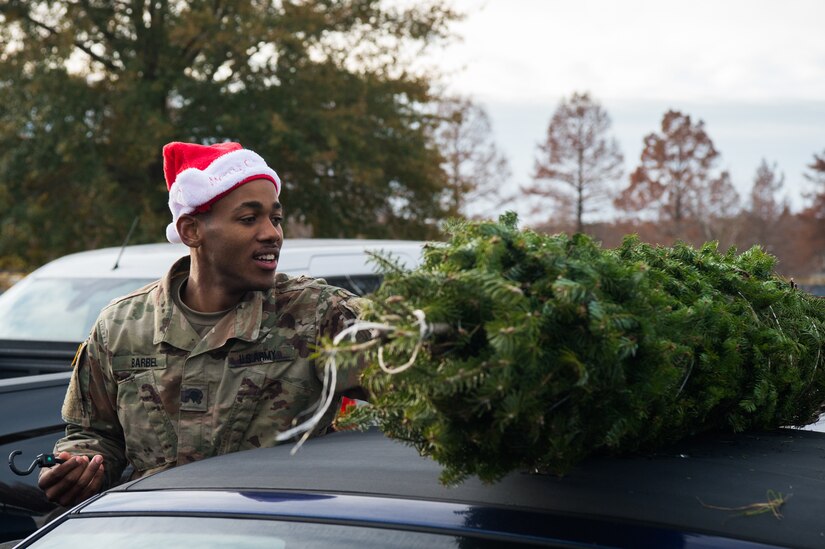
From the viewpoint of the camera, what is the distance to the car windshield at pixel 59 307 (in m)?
5.84

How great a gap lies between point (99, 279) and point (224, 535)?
4431mm

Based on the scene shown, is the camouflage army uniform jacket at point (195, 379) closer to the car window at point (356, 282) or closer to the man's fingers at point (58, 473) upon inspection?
the man's fingers at point (58, 473)

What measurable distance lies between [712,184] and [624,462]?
46.2m

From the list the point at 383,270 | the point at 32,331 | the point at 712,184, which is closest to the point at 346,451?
the point at 383,270

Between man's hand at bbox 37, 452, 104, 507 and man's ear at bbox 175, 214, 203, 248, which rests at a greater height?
man's ear at bbox 175, 214, 203, 248

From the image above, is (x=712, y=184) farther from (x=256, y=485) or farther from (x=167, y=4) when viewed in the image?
(x=256, y=485)

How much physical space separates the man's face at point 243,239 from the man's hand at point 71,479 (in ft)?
2.10

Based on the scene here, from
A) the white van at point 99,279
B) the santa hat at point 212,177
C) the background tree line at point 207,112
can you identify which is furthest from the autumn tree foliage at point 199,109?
the santa hat at point 212,177

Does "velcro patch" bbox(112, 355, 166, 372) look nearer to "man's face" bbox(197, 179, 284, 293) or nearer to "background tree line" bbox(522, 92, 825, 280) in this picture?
"man's face" bbox(197, 179, 284, 293)

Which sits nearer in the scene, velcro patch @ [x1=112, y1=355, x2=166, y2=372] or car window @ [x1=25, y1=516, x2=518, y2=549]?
car window @ [x1=25, y1=516, x2=518, y2=549]

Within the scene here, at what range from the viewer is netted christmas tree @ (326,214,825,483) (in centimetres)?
149

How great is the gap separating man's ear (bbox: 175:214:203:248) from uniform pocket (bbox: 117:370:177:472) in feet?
1.42

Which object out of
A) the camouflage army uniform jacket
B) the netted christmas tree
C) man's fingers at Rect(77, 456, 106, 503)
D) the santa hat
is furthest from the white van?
the netted christmas tree

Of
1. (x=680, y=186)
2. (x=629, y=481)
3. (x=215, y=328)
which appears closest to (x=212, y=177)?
(x=215, y=328)
